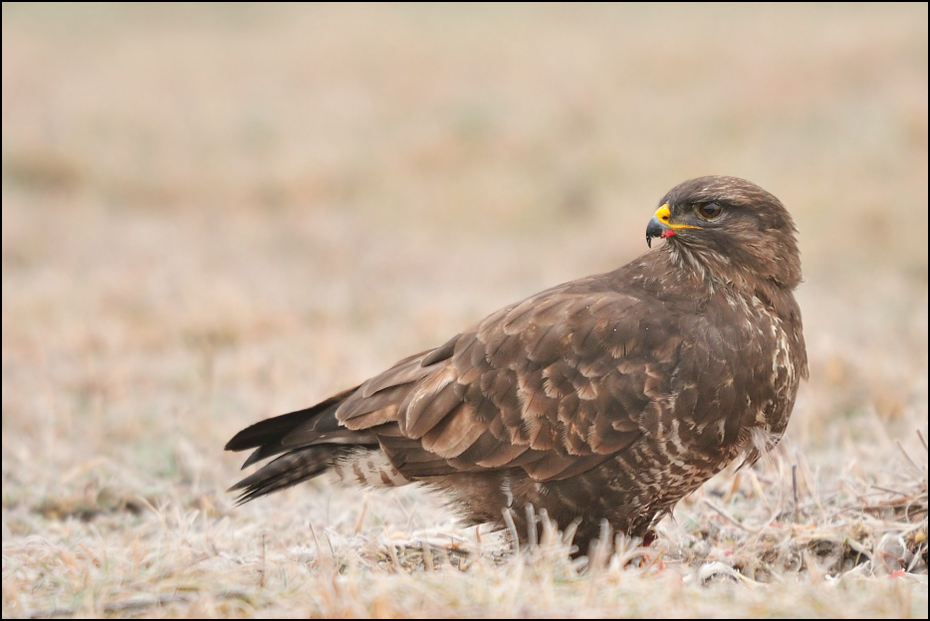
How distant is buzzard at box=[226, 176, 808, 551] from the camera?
11.7 ft

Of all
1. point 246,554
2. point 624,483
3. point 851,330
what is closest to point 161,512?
point 246,554

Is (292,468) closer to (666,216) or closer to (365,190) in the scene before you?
(666,216)

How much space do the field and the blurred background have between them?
0.17 ft

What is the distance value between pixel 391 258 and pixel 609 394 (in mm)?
7975

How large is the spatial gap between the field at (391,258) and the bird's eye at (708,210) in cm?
122

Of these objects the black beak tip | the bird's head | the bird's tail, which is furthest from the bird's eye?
the bird's tail

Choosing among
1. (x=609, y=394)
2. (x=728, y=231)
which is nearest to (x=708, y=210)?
(x=728, y=231)

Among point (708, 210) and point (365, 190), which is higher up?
point (365, 190)

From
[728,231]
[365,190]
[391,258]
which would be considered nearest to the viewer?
[728,231]

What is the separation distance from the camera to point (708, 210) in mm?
3922

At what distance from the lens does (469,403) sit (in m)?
3.84

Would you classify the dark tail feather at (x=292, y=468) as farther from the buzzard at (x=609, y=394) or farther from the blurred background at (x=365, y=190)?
the blurred background at (x=365, y=190)

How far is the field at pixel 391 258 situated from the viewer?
133 inches

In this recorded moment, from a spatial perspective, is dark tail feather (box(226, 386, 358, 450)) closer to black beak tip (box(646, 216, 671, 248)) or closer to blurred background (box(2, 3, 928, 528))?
blurred background (box(2, 3, 928, 528))
